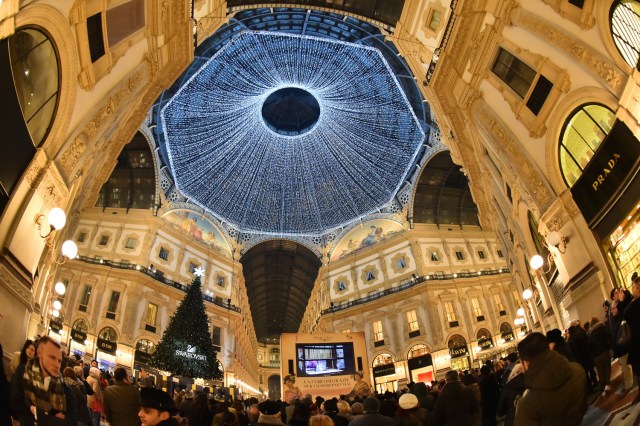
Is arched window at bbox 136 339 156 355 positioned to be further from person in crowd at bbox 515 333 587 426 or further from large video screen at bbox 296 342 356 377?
person in crowd at bbox 515 333 587 426

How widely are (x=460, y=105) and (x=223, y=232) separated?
94.7 feet

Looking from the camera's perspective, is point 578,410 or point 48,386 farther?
point 48,386

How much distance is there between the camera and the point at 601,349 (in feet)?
23.8

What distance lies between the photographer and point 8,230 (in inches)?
393

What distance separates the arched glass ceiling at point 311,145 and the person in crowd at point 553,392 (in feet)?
82.2

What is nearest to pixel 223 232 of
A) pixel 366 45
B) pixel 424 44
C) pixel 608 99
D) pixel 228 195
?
pixel 228 195

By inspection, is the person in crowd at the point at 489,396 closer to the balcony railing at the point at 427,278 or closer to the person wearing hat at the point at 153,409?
the person wearing hat at the point at 153,409

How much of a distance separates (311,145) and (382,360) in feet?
65.9

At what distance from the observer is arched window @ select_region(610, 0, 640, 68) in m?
9.88

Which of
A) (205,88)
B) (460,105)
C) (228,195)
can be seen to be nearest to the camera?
(460,105)

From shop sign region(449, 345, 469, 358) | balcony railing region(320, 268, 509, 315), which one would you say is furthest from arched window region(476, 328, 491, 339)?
balcony railing region(320, 268, 509, 315)

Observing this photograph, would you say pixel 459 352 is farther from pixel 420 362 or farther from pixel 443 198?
pixel 443 198

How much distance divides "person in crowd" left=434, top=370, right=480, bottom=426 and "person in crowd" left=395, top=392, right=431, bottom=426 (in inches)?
12.6

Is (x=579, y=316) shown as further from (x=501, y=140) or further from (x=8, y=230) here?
(x=8, y=230)
